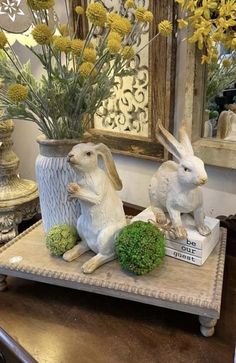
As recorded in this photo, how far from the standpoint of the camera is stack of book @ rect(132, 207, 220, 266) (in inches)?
26.9

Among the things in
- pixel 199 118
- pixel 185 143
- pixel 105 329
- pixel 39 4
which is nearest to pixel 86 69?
pixel 39 4

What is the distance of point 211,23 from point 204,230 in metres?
0.44

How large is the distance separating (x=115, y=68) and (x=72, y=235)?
369 millimetres

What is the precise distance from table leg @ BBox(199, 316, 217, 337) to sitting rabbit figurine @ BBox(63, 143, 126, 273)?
22cm

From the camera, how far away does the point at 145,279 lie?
0.66 m

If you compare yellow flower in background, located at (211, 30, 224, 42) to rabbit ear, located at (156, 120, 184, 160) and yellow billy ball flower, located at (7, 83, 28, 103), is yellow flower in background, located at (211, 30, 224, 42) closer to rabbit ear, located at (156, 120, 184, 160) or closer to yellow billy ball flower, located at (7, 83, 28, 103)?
rabbit ear, located at (156, 120, 184, 160)

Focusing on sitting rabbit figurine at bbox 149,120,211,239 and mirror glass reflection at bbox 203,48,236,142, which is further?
mirror glass reflection at bbox 203,48,236,142

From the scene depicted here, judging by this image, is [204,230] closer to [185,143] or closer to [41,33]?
[185,143]

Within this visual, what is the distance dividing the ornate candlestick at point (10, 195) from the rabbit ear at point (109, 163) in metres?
0.39

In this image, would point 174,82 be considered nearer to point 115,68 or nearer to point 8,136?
point 115,68

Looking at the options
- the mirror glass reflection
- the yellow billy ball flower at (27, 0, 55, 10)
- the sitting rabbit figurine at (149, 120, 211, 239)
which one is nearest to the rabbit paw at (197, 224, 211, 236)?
the sitting rabbit figurine at (149, 120, 211, 239)

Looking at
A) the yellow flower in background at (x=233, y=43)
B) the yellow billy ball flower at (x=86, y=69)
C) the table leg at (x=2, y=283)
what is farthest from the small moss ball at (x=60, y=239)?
the yellow flower in background at (x=233, y=43)

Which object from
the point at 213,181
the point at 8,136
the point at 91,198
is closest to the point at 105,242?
the point at 91,198

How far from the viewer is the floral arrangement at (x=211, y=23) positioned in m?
0.71
